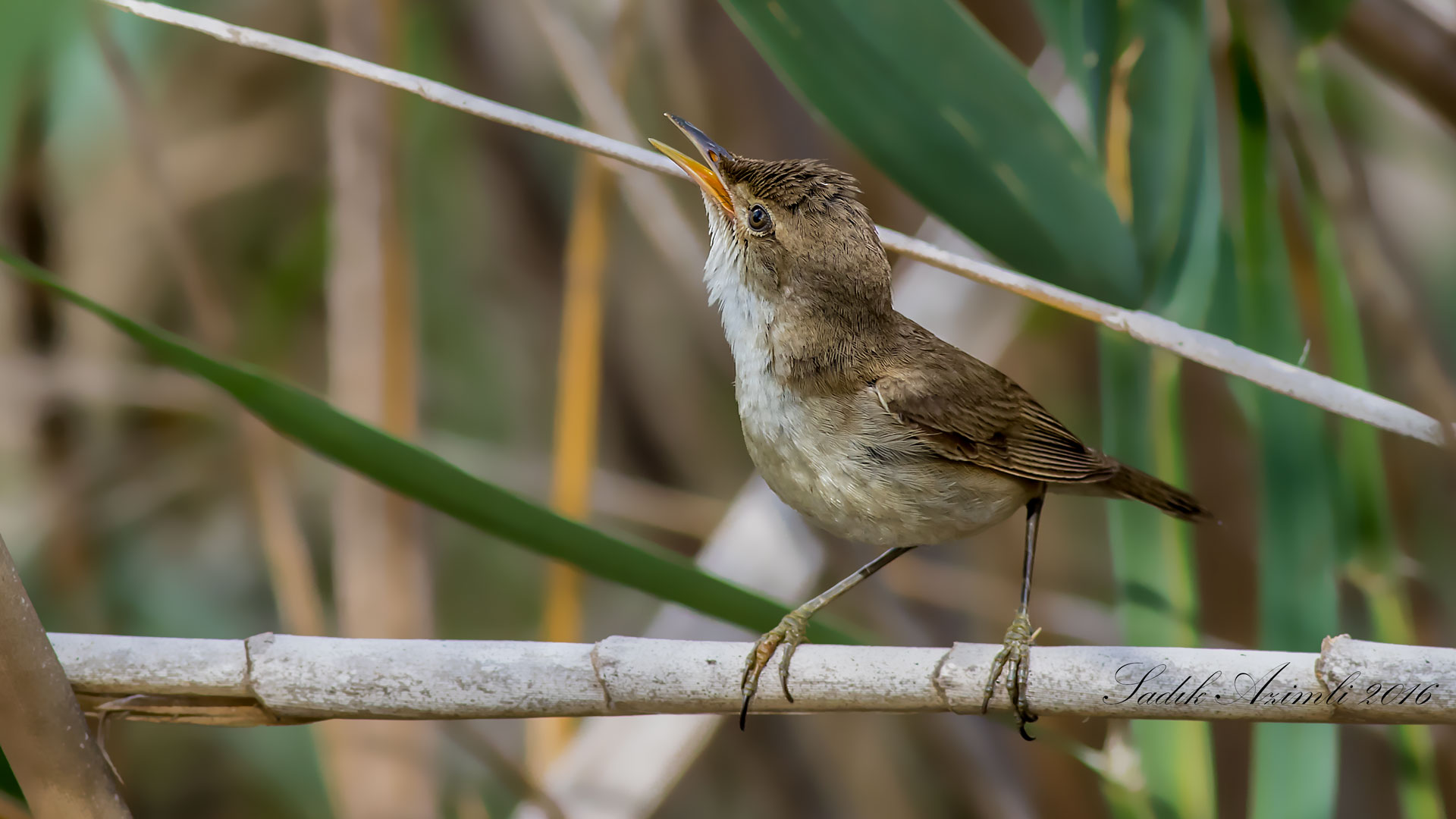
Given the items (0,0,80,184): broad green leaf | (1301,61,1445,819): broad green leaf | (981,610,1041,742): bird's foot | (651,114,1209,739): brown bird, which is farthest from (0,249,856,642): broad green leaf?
(1301,61,1445,819): broad green leaf

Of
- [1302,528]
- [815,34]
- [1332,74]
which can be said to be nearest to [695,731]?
[1302,528]

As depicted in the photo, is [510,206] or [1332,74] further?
[510,206]

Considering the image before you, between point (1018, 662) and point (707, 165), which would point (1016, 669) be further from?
point (707, 165)

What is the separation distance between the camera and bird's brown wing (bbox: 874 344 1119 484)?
65.0 inches

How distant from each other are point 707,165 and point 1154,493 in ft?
2.87

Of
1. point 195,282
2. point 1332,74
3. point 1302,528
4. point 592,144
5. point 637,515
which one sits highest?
point 1332,74

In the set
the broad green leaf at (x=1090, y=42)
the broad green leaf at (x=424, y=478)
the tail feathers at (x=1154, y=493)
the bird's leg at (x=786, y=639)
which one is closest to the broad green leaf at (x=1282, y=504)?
the tail feathers at (x=1154, y=493)

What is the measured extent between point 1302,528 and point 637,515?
5.04 ft

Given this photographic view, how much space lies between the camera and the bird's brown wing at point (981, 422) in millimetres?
1650

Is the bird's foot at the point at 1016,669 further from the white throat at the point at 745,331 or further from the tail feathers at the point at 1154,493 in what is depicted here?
the white throat at the point at 745,331

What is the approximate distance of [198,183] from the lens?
2.88m

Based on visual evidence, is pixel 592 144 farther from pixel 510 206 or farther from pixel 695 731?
pixel 510 206

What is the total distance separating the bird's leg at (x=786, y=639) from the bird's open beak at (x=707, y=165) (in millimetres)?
634

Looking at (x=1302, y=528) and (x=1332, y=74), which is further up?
(x=1332, y=74)
